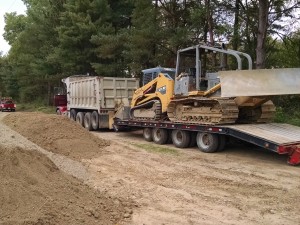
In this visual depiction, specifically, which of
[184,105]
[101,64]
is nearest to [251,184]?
[184,105]

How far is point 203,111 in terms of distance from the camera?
40.6 feet

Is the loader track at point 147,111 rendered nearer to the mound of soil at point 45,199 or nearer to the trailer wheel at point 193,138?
the trailer wheel at point 193,138

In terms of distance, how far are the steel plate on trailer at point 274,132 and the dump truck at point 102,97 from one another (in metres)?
7.79

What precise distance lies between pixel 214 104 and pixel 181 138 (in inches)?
79.4

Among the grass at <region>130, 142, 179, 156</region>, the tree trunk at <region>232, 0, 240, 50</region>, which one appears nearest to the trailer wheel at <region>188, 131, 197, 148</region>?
the grass at <region>130, 142, 179, 156</region>

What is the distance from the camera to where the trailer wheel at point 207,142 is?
12.0 m

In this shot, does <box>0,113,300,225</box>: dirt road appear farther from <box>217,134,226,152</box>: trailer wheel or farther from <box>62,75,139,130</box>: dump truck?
<box>62,75,139,130</box>: dump truck

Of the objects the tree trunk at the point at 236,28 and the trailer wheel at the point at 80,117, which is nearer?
the tree trunk at the point at 236,28

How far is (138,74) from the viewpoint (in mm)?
24812

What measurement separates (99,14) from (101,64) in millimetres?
4127

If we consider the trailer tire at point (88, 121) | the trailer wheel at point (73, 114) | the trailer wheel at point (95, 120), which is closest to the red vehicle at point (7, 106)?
the trailer wheel at point (73, 114)

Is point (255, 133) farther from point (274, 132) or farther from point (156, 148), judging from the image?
point (156, 148)

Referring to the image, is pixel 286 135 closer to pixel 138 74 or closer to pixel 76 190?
pixel 76 190

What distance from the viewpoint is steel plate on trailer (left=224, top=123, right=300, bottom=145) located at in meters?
10.1
